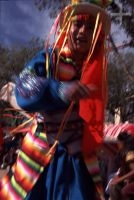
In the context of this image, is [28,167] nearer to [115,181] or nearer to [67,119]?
[67,119]

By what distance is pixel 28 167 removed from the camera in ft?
9.59

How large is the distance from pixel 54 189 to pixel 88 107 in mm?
449

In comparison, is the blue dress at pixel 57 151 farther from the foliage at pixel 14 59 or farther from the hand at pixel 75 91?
the foliage at pixel 14 59

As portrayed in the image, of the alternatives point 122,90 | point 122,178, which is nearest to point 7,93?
point 122,178

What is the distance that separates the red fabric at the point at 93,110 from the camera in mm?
2840

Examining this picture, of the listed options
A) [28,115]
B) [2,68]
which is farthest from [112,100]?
[28,115]

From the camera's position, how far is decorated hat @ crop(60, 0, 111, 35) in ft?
9.80

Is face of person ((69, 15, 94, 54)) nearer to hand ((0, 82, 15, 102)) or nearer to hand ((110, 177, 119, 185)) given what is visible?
hand ((0, 82, 15, 102))

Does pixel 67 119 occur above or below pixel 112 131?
above

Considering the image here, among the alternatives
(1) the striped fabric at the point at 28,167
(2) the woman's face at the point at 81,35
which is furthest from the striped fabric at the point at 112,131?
(2) the woman's face at the point at 81,35

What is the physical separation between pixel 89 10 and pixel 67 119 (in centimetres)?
60

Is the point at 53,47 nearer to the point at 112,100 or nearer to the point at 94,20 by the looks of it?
the point at 94,20

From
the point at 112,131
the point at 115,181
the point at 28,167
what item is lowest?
the point at 112,131

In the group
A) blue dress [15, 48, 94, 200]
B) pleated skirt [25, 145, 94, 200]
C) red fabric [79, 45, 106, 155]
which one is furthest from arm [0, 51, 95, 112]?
pleated skirt [25, 145, 94, 200]
